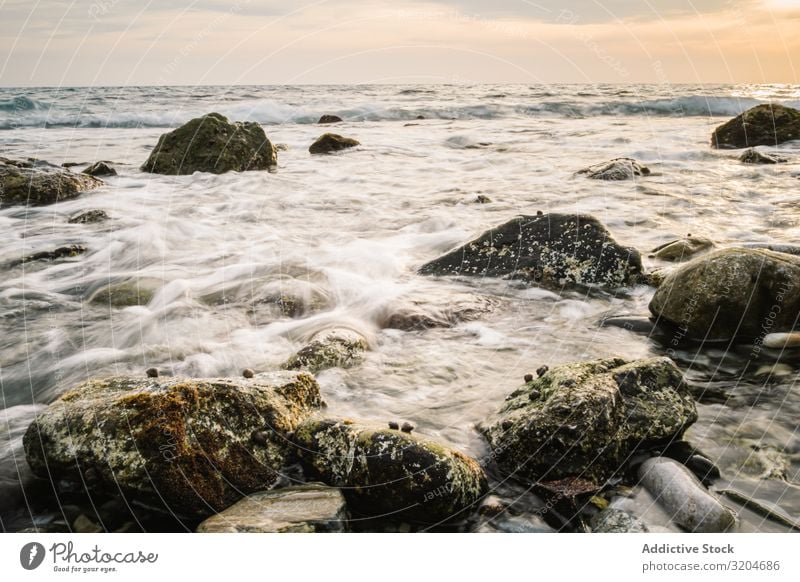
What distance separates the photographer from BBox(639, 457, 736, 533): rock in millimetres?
3129

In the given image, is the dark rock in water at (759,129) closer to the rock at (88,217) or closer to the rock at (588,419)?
the rock at (588,419)

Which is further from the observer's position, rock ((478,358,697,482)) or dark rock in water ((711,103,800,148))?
dark rock in water ((711,103,800,148))

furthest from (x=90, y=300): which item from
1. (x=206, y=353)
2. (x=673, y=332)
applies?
(x=673, y=332)

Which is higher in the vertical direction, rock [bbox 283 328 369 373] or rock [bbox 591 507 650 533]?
→ rock [bbox 283 328 369 373]

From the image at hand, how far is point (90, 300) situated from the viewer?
6.75m

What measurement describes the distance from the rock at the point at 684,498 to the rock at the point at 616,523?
0.22 metres

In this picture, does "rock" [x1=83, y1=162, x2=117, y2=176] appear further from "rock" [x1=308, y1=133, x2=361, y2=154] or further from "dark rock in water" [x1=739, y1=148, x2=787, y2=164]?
"dark rock in water" [x1=739, y1=148, x2=787, y2=164]

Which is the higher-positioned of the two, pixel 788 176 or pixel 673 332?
pixel 788 176

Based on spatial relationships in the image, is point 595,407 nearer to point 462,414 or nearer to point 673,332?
point 462,414

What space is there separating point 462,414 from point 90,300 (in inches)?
188

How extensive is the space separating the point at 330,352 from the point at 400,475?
1896mm

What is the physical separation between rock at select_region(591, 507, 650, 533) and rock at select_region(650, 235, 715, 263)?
502 centimetres

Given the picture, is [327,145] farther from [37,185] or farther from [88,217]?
[88,217]

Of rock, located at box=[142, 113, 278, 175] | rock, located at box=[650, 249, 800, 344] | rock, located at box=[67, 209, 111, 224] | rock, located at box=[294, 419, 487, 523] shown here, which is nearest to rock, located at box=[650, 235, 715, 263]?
rock, located at box=[650, 249, 800, 344]
